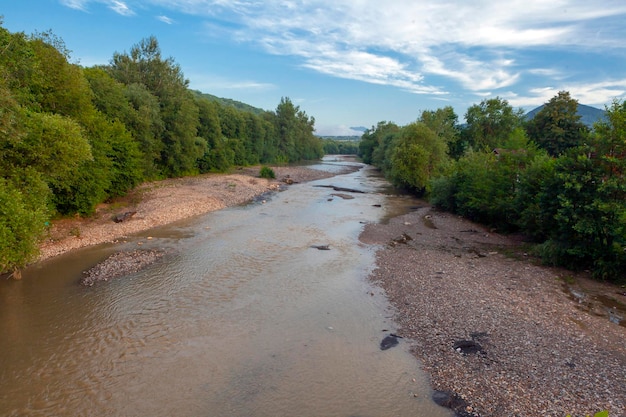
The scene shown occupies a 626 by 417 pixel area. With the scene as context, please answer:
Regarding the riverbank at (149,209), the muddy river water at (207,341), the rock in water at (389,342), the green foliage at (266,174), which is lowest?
the muddy river water at (207,341)

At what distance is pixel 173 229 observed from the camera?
28891 millimetres

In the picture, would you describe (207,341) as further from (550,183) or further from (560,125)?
(560,125)

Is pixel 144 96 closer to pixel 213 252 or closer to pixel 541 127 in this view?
pixel 213 252

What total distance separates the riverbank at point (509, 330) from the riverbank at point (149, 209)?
18287 mm

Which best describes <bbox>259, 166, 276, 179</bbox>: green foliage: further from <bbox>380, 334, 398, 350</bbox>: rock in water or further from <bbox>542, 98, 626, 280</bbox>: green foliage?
<bbox>380, 334, 398, 350</bbox>: rock in water

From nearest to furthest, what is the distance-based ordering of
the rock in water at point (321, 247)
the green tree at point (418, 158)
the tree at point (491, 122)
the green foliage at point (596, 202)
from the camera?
the green foliage at point (596, 202)
the rock in water at point (321, 247)
the green tree at point (418, 158)
the tree at point (491, 122)

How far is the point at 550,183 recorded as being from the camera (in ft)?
70.1

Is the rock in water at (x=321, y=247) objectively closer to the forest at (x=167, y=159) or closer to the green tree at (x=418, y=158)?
the forest at (x=167, y=159)

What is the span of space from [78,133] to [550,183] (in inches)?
1085

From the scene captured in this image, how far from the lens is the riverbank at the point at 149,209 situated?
24.3 metres

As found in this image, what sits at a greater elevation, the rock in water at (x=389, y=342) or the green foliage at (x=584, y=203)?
the green foliage at (x=584, y=203)

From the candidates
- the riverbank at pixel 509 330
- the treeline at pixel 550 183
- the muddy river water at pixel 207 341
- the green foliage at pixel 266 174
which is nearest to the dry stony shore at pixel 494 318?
the riverbank at pixel 509 330

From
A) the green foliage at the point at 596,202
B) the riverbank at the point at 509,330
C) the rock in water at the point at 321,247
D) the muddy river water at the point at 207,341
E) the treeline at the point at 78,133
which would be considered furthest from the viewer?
the rock in water at the point at 321,247

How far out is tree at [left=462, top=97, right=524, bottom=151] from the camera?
6375cm
